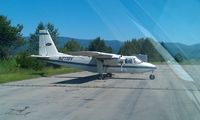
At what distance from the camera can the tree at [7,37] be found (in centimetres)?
6425

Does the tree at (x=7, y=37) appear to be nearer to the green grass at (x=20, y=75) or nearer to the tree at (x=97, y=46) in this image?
the tree at (x=97, y=46)

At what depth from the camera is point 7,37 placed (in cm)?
6569

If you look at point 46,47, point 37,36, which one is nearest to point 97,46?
point 37,36

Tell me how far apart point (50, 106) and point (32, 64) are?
28157 mm

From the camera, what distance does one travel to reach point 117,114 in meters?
10.6

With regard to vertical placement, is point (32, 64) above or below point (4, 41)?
below

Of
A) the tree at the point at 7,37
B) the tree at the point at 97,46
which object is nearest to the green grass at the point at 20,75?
the tree at the point at 7,37

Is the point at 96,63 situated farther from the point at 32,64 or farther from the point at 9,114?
the point at 9,114

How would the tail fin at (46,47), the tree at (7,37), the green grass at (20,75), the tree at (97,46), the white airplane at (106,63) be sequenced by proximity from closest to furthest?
1. the green grass at (20,75)
2. the white airplane at (106,63)
3. the tail fin at (46,47)
4. the tree at (7,37)
5. the tree at (97,46)

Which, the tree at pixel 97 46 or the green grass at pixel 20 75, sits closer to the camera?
the green grass at pixel 20 75

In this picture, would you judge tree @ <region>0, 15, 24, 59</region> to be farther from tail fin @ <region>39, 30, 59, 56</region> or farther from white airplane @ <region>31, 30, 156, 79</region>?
white airplane @ <region>31, 30, 156, 79</region>

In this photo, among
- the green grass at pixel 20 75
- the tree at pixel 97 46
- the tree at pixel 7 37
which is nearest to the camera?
the green grass at pixel 20 75

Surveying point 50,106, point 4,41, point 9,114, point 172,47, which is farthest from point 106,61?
point 4,41

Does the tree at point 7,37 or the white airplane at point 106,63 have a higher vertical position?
the tree at point 7,37
